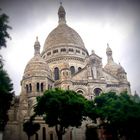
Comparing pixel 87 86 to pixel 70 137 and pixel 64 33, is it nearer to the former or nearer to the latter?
pixel 70 137

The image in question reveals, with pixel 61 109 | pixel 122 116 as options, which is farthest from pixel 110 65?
pixel 61 109

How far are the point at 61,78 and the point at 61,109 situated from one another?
16974mm

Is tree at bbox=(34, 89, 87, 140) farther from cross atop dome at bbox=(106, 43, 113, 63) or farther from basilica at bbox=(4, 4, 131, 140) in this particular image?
cross atop dome at bbox=(106, 43, 113, 63)

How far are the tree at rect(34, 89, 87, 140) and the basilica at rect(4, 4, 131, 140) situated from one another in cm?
1113

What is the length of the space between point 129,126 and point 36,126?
40.0 ft

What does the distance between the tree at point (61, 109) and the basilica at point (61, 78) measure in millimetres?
11135

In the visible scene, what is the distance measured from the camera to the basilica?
40719 millimetres

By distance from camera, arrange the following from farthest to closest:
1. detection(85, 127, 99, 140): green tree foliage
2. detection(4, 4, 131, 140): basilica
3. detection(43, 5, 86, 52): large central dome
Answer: detection(43, 5, 86, 52): large central dome < detection(4, 4, 131, 140): basilica < detection(85, 127, 99, 140): green tree foliage

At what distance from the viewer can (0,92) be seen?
1984 cm

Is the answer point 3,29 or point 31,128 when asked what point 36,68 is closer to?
point 31,128

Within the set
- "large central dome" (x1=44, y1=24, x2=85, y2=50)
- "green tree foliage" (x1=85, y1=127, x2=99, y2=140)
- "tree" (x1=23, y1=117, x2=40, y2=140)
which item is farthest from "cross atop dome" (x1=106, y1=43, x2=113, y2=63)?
"tree" (x1=23, y1=117, x2=40, y2=140)

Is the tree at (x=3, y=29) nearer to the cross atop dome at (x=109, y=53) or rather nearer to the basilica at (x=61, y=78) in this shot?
the basilica at (x=61, y=78)

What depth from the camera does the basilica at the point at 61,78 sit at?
40.7 metres

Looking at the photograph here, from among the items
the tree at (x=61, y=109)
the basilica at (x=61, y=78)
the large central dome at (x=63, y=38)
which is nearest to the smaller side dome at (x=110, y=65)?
the basilica at (x=61, y=78)
